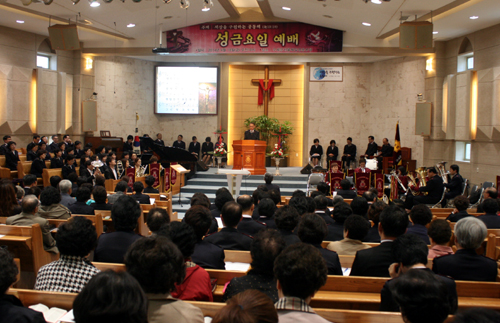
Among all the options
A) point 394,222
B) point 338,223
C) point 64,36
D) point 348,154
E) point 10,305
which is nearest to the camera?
point 10,305

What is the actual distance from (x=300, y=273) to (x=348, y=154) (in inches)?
476

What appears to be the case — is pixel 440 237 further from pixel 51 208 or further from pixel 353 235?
pixel 51 208

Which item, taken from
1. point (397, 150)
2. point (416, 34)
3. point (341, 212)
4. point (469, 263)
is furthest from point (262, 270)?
point (397, 150)

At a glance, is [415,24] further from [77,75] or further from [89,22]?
[77,75]

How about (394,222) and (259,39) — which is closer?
(394,222)

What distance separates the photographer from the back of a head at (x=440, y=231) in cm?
317

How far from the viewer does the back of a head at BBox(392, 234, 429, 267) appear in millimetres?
2318

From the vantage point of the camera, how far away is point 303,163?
14.4 metres

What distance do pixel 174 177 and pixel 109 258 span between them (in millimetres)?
7125

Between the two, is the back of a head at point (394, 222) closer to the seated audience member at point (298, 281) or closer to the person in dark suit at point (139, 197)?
the seated audience member at point (298, 281)

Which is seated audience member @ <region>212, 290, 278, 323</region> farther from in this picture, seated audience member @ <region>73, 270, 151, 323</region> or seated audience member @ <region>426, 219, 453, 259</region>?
seated audience member @ <region>426, 219, 453, 259</region>

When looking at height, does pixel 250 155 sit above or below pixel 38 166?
above

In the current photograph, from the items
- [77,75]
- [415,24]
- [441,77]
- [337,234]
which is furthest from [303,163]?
[337,234]

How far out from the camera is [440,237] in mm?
3201
